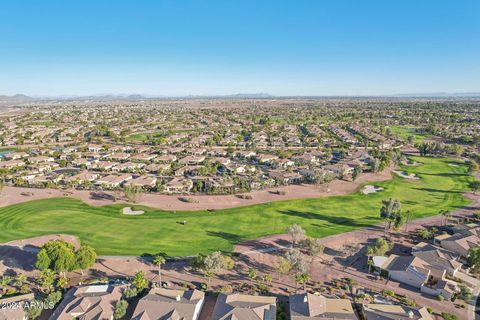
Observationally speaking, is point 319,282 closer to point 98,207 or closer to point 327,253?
point 327,253

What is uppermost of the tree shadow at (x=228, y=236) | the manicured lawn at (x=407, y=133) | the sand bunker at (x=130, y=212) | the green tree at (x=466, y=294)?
the manicured lawn at (x=407, y=133)

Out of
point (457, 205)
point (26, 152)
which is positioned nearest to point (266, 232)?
point (457, 205)

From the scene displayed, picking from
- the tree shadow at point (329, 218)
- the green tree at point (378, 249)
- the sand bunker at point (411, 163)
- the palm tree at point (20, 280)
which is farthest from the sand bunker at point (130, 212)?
the sand bunker at point (411, 163)

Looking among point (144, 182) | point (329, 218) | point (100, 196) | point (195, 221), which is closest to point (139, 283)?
point (195, 221)

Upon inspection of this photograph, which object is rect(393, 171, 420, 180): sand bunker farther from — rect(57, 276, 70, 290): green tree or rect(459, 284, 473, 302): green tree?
rect(57, 276, 70, 290): green tree

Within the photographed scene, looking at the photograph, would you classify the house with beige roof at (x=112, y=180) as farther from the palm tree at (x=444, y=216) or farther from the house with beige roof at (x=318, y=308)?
the palm tree at (x=444, y=216)

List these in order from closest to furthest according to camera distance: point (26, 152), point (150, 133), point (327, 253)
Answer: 1. point (327, 253)
2. point (26, 152)
3. point (150, 133)
